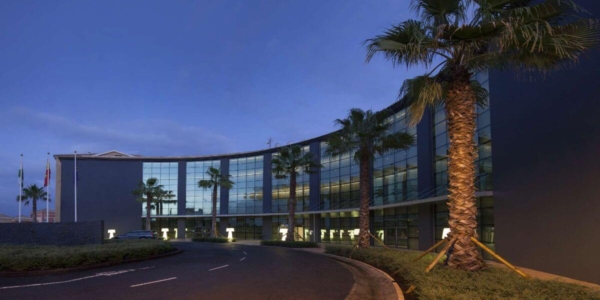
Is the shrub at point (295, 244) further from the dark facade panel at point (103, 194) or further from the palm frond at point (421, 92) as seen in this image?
the dark facade panel at point (103, 194)

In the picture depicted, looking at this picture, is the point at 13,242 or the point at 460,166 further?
the point at 13,242

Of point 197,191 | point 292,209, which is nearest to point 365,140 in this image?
point 292,209

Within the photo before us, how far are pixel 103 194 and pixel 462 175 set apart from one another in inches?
2609

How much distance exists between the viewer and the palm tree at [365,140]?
26.2m

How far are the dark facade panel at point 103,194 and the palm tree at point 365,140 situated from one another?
162 ft

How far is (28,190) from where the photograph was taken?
77.9 metres

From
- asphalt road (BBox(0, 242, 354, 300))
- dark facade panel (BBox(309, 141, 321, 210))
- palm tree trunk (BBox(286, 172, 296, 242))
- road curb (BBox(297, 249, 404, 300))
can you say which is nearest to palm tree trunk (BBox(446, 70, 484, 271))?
road curb (BBox(297, 249, 404, 300))

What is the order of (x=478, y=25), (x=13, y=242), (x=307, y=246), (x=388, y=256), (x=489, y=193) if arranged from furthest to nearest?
(x=307, y=246) → (x=13, y=242) → (x=489, y=193) → (x=388, y=256) → (x=478, y=25)

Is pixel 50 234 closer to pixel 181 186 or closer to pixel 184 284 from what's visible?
pixel 184 284

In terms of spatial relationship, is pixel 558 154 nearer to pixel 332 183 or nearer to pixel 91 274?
pixel 91 274

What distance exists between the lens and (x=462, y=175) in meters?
11.6

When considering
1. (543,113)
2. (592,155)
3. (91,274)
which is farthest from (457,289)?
(91,274)

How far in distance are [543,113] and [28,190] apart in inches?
3214

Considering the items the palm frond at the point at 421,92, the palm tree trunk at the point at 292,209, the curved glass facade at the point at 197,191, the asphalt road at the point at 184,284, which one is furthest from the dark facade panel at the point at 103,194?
the palm frond at the point at 421,92
